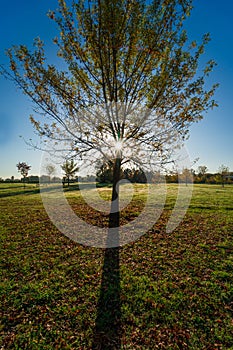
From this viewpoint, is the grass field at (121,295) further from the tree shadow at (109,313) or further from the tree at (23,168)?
the tree at (23,168)

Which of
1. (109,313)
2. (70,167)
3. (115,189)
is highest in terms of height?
(70,167)

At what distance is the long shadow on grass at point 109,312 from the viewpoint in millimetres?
3330

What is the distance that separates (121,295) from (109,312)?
1.93 feet

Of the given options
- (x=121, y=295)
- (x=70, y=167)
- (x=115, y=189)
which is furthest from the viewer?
(x=70, y=167)

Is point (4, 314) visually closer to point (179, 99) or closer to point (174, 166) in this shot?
point (174, 166)

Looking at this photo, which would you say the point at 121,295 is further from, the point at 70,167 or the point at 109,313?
the point at 70,167

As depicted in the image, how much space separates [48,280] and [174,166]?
263 inches

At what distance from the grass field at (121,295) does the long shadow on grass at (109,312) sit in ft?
0.06

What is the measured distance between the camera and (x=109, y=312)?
158 inches

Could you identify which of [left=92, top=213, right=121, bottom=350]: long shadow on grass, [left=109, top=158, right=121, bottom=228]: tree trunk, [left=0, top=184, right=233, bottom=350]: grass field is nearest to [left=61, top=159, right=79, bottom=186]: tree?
[left=109, top=158, right=121, bottom=228]: tree trunk

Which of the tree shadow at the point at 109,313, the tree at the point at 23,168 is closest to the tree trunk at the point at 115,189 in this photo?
the tree shadow at the point at 109,313

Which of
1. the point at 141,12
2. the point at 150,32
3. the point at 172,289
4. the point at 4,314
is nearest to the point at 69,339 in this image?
the point at 4,314

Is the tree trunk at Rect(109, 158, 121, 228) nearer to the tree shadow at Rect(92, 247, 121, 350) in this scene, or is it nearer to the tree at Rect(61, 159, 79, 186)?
the tree at Rect(61, 159, 79, 186)

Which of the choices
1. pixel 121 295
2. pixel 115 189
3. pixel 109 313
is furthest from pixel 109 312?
pixel 115 189
